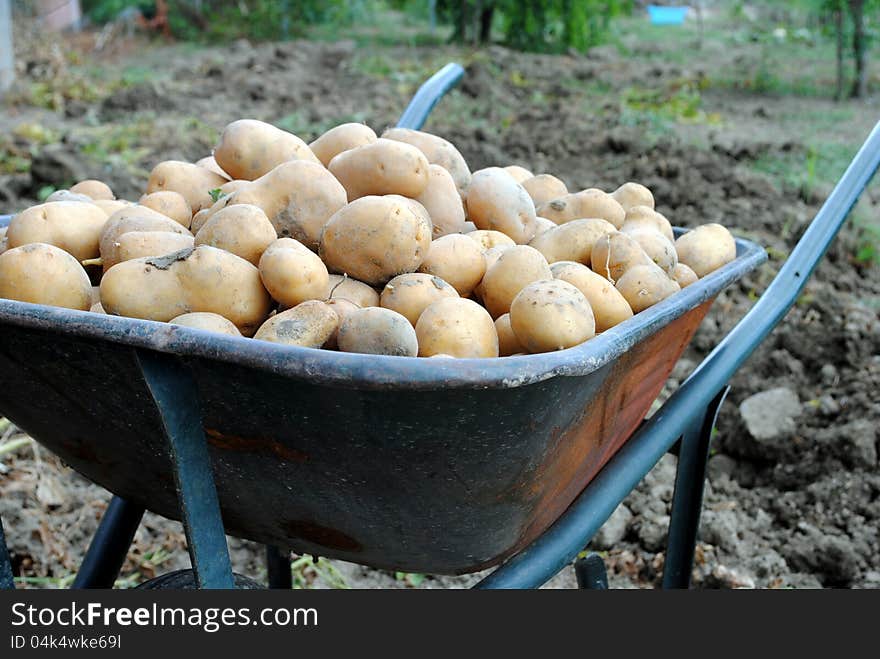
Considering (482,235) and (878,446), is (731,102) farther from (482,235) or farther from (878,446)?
(482,235)

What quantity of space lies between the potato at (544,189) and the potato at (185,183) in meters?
0.72

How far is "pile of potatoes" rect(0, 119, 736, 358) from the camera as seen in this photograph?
1376mm

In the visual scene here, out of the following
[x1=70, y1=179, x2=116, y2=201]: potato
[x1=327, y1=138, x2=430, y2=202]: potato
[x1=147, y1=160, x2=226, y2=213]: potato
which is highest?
[x1=327, y1=138, x2=430, y2=202]: potato

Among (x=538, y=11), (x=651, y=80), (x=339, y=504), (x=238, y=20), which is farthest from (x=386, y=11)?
(x=339, y=504)

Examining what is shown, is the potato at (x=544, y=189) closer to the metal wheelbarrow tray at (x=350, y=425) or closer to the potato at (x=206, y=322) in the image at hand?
the metal wheelbarrow tray at (x=350, y=425)

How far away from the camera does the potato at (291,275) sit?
4.64 feet

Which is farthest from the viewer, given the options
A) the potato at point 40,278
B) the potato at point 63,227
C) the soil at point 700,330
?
the soil at point 700,330

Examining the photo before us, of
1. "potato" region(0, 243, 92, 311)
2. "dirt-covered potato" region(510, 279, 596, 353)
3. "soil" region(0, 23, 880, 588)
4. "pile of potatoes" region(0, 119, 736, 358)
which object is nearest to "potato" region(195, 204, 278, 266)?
"pile of potatoes" region(0, 119, 736, 358)

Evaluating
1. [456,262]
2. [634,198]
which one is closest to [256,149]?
[456,262]

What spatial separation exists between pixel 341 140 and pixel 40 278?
2.46ft

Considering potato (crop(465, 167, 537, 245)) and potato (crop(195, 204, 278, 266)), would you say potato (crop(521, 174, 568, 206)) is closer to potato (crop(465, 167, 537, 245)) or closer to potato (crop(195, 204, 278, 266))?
potato (crop(465, 167, 537, 245))

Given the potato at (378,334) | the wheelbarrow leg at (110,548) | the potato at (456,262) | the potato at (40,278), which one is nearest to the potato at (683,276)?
the potato at (456,262)

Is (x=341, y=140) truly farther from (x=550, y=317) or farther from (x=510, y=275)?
(x=550, y=317)

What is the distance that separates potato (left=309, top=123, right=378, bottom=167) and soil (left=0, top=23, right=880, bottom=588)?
4.52 feet
